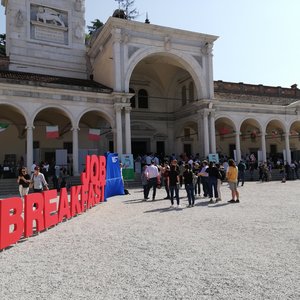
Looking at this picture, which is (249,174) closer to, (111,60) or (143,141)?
(143,141)

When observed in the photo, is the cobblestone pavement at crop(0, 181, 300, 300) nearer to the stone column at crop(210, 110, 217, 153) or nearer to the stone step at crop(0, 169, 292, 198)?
the stone step at crop(0, 169, 292, 198)

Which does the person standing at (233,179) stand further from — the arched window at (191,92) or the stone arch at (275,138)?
the stone arch at (275,138)

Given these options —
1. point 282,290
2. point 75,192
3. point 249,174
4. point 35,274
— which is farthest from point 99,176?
point 249,174

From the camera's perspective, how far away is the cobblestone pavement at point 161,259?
13.8 feet

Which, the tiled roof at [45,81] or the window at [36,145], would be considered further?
the window at [36,145]

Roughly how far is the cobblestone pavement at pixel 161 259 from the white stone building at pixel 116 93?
45.0 ft

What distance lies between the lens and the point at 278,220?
853 centimetres

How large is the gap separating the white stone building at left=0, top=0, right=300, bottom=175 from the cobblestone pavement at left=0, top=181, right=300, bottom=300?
13.7 metres

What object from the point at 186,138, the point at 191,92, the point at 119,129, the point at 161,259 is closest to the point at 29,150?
the point at 119,129

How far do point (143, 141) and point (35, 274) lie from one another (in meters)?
24.7

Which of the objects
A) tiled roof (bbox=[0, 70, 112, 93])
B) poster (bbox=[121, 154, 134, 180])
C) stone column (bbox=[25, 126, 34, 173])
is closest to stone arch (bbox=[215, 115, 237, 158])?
poster (bbox=[121, 154, 134, 180])

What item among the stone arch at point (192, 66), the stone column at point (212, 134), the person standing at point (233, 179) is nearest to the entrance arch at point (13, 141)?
the stone arch at point (192, 66)

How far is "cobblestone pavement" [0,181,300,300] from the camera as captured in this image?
4.20m

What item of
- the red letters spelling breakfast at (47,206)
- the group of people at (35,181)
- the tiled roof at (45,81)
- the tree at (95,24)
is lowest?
the red letters spelling breakfast at (47,206)
